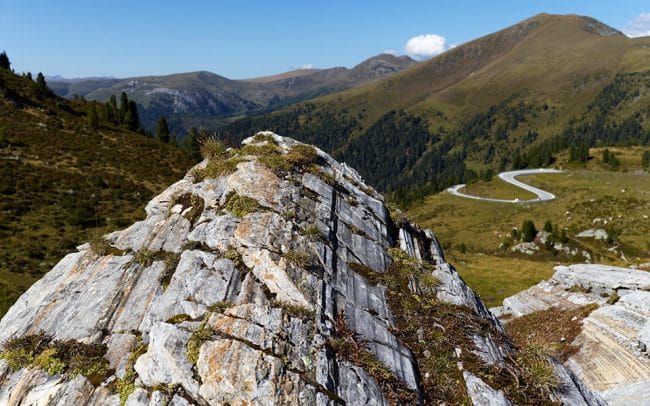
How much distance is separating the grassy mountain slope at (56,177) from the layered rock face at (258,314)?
67.5 feet

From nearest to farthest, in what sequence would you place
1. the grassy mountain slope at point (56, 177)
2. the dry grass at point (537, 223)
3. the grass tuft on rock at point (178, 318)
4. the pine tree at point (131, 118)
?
1. the grass tuft on rock at point (178, 318)
2. the grassy mountain slope at point (56, 177)
3. the dry grass at point (537, 223)
4. the pine tree at point (131, 118)

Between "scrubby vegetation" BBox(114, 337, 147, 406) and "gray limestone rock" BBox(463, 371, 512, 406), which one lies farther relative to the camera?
"gray limestone rock" BBox(463, 371, 512, 406)

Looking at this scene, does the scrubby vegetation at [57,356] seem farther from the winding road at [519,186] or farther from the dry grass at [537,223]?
the winding road at [519,186]

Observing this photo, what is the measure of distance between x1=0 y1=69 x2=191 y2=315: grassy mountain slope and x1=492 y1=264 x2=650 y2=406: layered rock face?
38029mm

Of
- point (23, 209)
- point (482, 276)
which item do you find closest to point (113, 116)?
point (23, 209)

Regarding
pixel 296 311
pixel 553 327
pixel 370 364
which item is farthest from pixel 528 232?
pixel 296 311

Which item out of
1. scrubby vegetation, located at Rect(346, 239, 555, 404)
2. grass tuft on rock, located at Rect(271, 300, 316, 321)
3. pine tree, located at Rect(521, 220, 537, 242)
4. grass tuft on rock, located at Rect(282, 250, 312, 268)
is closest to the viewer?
scrubby vegetation, located at Rect(346, 239, 555, 404)

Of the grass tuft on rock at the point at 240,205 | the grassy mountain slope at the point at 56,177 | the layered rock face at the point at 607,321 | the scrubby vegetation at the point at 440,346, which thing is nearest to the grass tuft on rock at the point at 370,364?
the scrubby vegetation at the point at 440,346

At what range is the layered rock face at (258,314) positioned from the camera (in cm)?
999

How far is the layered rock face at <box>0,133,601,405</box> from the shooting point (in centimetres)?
999

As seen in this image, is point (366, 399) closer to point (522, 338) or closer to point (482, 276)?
point (522, 338)

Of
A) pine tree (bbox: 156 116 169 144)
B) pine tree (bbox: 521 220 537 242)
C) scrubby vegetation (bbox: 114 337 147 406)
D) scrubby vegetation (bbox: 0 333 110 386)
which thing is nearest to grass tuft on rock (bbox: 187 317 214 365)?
scrubby vegetation (bbox: 114 337 147 406)

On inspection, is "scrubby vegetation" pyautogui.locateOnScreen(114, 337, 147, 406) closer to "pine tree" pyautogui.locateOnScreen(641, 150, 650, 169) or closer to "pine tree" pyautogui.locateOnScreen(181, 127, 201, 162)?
"pine tree" pyautogui.locateOnScreen(181, 127, 201, 162)

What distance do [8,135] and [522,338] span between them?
82726 mm
